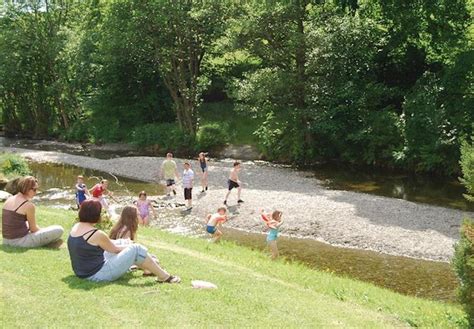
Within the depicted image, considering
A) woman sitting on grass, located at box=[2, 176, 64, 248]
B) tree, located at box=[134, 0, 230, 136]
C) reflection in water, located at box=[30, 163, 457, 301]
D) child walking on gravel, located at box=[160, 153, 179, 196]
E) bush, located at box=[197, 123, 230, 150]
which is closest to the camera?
woman sitting on grass, located at box=[2, 176, 64, 248]

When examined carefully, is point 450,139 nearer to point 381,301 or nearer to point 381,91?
point 381,91

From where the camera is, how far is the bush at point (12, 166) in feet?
92.7

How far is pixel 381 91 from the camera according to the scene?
114 ft

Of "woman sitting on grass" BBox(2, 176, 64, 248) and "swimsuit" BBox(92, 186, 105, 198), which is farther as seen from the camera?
"swimsuit" BBox(92, 186, 105, 198)

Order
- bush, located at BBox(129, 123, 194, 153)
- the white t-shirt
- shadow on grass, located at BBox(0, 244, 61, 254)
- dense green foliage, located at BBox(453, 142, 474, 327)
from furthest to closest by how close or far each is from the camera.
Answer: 1. bush, located at BBox(129, 123, 194, 153)
2. the white t-shirt
3. shadow on grass, located at BBox(0, 244, 61, 254)
4. dense green foliage, located at BBox(453, 142, 474, 327)

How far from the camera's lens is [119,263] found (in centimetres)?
993

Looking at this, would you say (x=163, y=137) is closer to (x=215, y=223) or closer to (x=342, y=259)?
(x=215, y=223)

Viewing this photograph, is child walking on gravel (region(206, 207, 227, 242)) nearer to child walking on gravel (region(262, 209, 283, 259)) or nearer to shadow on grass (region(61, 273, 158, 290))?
child walking on gravel (region(262, 209, 283, 259))

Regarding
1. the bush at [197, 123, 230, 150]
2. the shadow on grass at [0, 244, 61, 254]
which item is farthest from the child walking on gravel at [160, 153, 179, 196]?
the bush at [197, 123, 230, 150]

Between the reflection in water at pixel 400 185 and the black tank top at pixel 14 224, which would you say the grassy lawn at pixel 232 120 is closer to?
the reflection in water at pixel 400 185

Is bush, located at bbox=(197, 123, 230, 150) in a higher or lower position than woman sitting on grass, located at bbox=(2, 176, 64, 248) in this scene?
higher

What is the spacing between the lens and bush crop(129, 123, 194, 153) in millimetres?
43125

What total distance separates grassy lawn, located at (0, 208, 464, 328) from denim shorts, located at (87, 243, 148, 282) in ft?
0.71

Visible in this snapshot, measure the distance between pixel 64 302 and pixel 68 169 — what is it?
30851 millimetres
